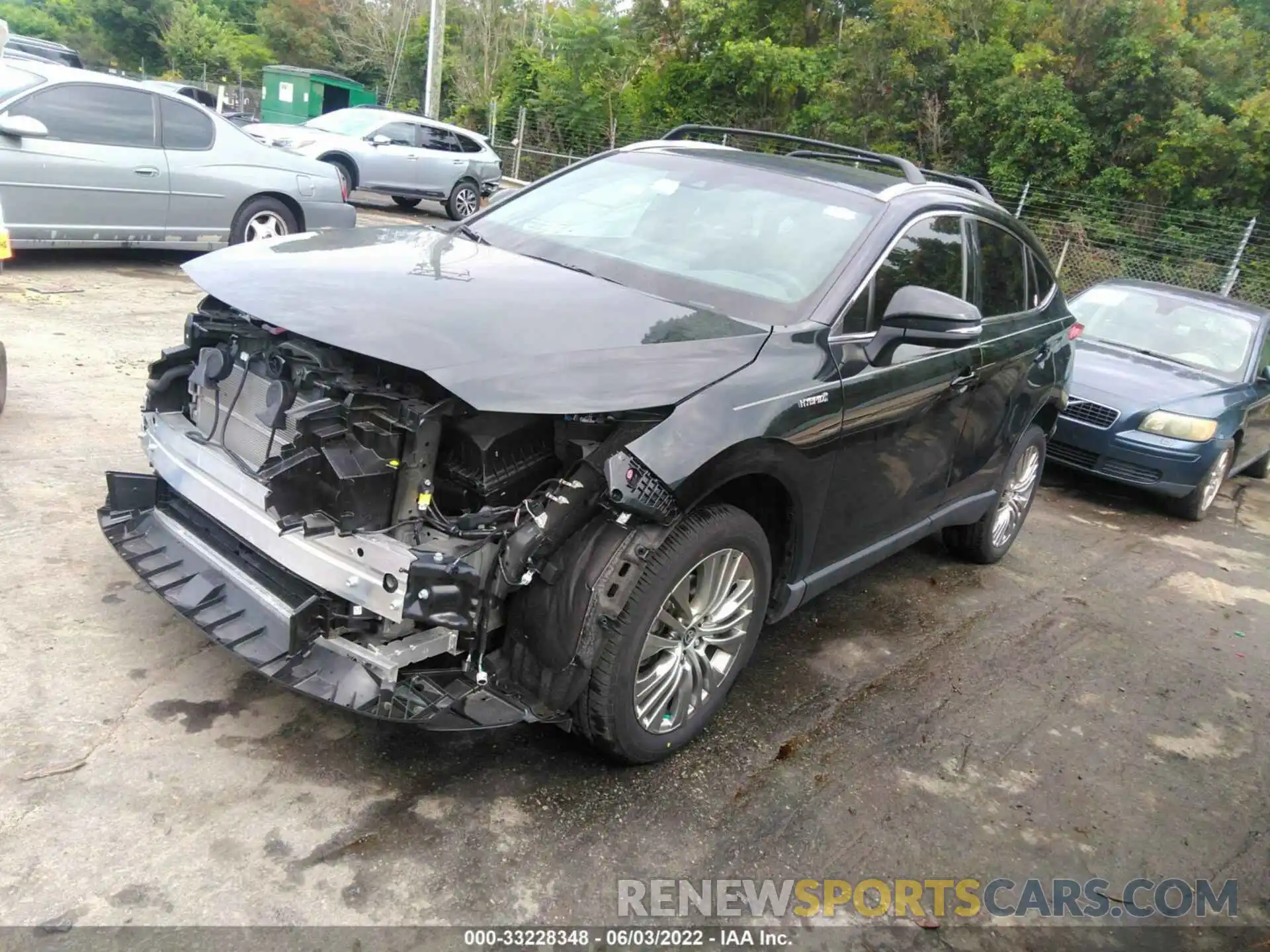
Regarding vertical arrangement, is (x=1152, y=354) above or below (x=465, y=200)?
above

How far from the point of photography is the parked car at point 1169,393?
6.98m

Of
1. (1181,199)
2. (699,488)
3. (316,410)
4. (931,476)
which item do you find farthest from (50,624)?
(1181,199)

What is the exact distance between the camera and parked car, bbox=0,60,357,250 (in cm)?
759

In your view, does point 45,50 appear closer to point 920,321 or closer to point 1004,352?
point 1004,352

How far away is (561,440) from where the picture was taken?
9.38 ft

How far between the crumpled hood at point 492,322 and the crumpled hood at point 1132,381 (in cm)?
483

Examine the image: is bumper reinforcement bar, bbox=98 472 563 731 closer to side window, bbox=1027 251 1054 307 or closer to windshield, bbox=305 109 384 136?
side window, bbox=1027 251 1054 307

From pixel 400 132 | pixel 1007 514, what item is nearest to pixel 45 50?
pixel 400 132

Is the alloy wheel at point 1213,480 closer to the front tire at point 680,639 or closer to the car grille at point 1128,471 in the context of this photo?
the car grille at point 1128,471

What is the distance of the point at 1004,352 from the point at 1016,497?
129 cm

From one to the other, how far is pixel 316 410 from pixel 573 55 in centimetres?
2506

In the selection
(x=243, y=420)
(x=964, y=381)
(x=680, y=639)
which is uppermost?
(x=964, y=381)

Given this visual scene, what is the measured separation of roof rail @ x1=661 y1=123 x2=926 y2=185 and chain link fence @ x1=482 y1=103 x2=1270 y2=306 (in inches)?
469

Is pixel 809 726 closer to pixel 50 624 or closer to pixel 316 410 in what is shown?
pixel 316 410
